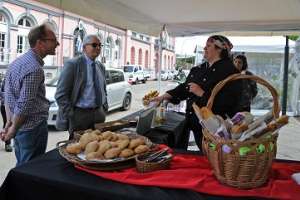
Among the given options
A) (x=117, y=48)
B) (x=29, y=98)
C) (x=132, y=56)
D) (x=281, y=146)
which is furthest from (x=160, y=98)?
(x=132, y=56)

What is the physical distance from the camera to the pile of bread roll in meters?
1.57

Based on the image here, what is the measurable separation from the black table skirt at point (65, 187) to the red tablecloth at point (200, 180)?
0.03 m

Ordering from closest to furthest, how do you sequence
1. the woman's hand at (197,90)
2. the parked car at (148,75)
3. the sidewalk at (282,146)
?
the woman's hand at (197,90) < the sidewalk at (282,146) < the parked car at (148,75)

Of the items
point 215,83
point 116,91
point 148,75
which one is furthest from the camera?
point 148,75

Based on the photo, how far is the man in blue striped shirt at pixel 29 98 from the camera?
84.3 inches

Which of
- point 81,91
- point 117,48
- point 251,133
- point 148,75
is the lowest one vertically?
point 251,133

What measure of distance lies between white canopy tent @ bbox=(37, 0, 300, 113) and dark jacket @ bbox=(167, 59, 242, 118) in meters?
1.05

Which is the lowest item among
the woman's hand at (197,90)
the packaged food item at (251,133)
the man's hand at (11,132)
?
the man's hand at (11,132)

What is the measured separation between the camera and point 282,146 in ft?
19.9

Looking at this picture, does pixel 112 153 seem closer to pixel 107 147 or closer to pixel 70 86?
pixel 107 147

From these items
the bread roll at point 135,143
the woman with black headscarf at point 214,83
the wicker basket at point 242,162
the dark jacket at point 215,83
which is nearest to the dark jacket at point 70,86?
the woman with black headscarf at point 214,83

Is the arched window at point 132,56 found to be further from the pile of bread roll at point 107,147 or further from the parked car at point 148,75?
the pile of bread roll at point 107,147

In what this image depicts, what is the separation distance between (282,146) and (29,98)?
5.01 meters

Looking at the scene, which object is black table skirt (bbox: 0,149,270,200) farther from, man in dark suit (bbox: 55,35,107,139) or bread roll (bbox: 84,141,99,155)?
man in dark suit (bbox: 55,35,107,139)
